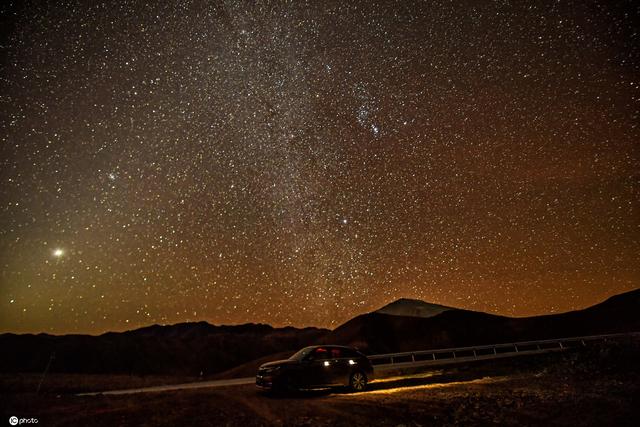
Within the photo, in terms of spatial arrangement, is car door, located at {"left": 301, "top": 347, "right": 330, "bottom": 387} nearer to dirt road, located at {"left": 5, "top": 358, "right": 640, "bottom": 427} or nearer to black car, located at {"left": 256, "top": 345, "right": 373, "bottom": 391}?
black car, located at {"left": 256, "top": 345, "right": 373, "bottom": 391}

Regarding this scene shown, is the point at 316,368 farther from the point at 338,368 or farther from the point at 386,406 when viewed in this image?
the point at 386,406

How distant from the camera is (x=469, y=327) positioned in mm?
87750

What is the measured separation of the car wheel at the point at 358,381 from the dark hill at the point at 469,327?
5719 centimetres

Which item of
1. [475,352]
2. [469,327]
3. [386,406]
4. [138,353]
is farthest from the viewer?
[469,327]

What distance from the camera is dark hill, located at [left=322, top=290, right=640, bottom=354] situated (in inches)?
2968

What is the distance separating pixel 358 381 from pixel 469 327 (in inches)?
3198

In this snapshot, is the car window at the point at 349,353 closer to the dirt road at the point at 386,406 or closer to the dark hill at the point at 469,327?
the dirt road at the point at 386,406

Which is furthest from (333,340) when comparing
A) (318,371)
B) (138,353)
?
(318,371)

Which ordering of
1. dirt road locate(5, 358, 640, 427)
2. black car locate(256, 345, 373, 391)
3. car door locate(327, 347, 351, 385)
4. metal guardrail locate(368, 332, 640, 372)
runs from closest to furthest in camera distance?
dirt road locate(5, 358, 640, 427) → black car locate(256, 345, 373, 391) → car door locate(327, 347, 351, 385) → metal guardrail locate(368, 332, 640, 372)

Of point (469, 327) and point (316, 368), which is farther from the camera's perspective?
point (469, 327)

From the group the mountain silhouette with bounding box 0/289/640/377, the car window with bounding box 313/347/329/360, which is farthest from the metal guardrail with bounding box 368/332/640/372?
the mountain silhouette with bounding box 0/289/640/377

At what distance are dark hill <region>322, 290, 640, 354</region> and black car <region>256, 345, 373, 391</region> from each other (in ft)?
188

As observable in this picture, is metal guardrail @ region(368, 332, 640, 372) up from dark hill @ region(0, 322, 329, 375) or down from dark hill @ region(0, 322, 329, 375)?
down

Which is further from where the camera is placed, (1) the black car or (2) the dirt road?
(1) the black car
